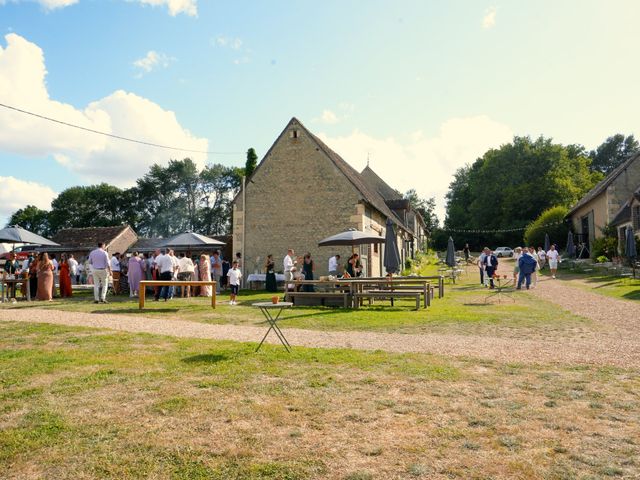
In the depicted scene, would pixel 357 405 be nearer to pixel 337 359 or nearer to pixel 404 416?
pixel 404 416

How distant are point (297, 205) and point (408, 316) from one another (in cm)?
1216

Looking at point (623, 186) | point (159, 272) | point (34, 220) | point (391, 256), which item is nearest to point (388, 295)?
point (391, 256)

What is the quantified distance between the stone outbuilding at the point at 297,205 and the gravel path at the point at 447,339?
458 inches

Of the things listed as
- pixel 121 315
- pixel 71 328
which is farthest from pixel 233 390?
pixel 121 315

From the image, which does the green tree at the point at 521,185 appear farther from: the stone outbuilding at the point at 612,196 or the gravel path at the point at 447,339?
the gravel path at the point at 447,339

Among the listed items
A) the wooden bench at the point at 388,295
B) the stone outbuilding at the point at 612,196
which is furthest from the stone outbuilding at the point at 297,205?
the stone outbuilding at the point at 612,196

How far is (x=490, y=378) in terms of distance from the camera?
220 inches

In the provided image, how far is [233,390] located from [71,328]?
5.77 m

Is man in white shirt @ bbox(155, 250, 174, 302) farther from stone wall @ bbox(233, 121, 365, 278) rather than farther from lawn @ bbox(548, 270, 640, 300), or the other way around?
lawn @ bbox(548, 270, 640, 300)

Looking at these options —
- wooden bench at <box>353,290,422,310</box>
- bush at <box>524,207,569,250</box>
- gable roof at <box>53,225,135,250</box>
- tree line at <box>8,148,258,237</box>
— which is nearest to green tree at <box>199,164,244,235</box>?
tree line at <box>8,148,258,237</box>

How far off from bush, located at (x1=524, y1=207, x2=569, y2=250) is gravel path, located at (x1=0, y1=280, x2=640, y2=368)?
114 feet

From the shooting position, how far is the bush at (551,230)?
1713 inches

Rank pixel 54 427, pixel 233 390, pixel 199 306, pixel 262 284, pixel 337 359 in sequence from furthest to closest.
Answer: pixel 262 284, pixel 199 306, pixel 337 359, pixel 233 390, pixel 54 427

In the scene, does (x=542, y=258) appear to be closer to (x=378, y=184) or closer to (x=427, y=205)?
(x=378, y=184)
